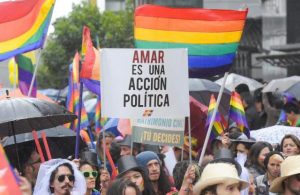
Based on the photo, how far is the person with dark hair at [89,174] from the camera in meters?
8.96

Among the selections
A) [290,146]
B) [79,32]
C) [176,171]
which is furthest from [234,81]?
[79,32]

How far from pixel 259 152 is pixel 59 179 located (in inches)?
113

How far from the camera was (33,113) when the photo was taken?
29.3ft

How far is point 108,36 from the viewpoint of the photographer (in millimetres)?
56500

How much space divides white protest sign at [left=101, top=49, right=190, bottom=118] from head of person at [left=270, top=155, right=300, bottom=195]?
2.57 metres

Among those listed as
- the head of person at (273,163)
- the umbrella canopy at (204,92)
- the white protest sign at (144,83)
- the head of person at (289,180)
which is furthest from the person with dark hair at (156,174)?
the umbrella canopy at (204,92)

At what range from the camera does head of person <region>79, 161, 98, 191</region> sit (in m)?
8.99

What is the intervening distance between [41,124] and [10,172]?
480 centimetres

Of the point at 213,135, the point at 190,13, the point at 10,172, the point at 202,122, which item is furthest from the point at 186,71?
the point at 10,172

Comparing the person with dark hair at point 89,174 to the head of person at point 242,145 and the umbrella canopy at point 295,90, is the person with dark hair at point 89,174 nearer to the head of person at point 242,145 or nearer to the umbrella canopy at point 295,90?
the head of person at point 242,145

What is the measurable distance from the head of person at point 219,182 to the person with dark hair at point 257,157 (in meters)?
2.97

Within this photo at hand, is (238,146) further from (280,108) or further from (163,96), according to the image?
(280,108)

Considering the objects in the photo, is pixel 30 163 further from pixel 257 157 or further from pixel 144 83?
pixel 257 157

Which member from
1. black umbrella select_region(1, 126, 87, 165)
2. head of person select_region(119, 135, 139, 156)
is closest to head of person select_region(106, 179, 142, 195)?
black umbrella select_region(1, 126, 87, 165)
